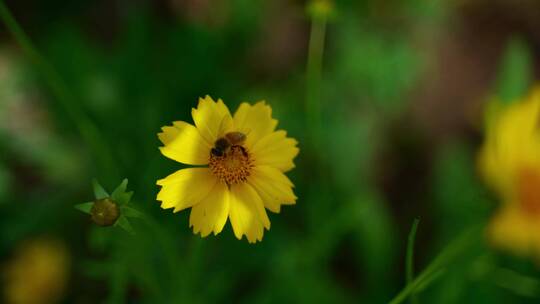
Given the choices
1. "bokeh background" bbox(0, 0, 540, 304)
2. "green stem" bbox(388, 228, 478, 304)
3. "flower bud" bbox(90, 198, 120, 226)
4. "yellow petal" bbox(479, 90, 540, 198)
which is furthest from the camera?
"bokeh background" bbox(0, 0, 540, 304)

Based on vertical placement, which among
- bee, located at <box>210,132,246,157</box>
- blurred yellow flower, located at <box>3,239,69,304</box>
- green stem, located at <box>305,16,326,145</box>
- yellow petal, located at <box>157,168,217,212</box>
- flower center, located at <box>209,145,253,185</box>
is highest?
green stem, located at <box>305,16,326,145</box>

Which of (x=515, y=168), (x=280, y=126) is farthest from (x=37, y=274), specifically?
(x=515, y=168)

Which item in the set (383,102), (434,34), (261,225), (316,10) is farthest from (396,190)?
(261,225)

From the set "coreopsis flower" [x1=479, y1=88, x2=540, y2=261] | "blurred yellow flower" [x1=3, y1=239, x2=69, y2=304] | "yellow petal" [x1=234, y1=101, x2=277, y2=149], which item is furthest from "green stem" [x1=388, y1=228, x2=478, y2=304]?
"blurred yellow flower" [x1=3, y1=239, x2=69, y2=304]

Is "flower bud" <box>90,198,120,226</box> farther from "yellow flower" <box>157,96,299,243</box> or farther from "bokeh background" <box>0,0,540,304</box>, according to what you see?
"bokeh background" <box>0,0,540,304</box>

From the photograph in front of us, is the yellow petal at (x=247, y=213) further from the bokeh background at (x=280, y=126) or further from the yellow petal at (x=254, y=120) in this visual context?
the bokeh background at (x=280, y=126)

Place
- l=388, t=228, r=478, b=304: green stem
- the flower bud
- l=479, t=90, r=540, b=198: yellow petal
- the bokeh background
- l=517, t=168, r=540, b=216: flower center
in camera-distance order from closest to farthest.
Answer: the flower bud < l=388, t=228, r=478, b=304: green stem < l=479, t=90, r=540, b=198: yellow petal < l=517, t=168, r=540, b=216: flower center < the bokeh background
